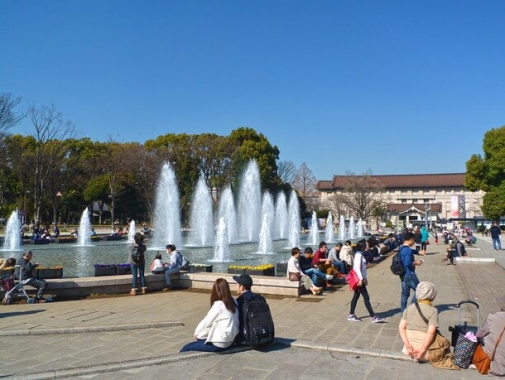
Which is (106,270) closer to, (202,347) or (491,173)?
(202,347)

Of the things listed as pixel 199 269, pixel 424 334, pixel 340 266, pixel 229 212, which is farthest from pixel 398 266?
pixel 229 212

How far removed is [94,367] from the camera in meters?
5.87

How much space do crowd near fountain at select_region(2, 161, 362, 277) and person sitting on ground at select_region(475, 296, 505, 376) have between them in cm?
1395

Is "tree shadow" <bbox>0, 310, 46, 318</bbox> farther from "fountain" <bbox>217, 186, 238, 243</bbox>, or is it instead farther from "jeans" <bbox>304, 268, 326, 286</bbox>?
"fountain" <bbox>217, 186, 238, 243</bbox>

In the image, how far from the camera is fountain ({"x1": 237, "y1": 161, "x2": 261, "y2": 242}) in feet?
147

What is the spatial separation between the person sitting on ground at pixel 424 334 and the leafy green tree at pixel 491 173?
53355 millimetres

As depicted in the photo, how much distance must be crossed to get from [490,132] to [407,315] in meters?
58.3

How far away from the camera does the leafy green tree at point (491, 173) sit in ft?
176

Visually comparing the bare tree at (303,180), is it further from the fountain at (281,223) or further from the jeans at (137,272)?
the jeans at (137,272)

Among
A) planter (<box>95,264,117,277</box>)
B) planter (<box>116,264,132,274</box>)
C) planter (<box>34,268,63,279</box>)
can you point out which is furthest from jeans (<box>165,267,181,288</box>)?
planter (<box>34,268,63,279</box>)

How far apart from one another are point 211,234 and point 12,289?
27467 millimetres

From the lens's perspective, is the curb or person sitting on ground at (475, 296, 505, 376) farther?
the curb

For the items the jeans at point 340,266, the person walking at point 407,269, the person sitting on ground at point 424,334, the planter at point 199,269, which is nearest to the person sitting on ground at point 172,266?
the planter at point 199,269

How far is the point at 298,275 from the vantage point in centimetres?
1169
